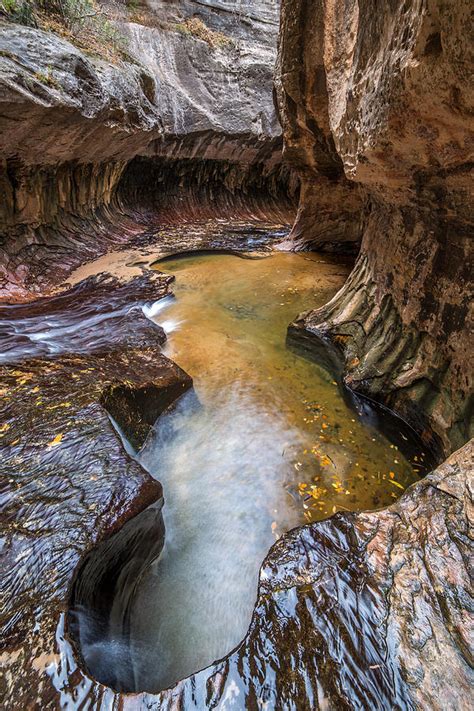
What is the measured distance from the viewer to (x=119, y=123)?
8617mm

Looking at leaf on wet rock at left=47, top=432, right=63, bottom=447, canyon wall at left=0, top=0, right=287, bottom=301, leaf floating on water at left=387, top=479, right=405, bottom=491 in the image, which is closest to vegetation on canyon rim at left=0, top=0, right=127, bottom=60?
canyon wall at left=0, top=0, right=287, bottom=301

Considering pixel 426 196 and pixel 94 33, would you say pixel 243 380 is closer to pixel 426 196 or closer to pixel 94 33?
pixel 426 196

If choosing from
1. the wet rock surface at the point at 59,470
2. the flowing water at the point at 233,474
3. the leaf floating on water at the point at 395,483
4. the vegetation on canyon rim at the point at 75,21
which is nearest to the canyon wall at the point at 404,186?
the leaf floating on water at the point at 395,483

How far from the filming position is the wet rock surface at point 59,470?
1795 mm

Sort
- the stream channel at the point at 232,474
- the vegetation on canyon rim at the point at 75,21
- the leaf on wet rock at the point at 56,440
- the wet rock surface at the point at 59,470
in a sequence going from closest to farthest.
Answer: the wet rock surface at the point at 59,470
the stream channel at the point at 232,474
the leaf on wet rock at the point at 56,440
the vegetation on canyon rim at the point at 75,21

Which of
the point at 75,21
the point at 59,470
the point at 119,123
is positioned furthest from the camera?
the point at 75,21

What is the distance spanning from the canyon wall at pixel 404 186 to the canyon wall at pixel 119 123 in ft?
13.0

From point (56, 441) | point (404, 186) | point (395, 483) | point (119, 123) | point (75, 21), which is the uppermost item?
point (75, 21)

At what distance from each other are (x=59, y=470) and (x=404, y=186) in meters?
3.66

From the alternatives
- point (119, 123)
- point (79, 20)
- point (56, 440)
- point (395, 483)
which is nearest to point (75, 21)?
point (79, 20)

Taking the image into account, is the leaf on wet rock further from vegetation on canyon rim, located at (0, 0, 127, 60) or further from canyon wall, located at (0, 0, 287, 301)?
vegetation on canyon rim, located at (0, 0, 127, 60)

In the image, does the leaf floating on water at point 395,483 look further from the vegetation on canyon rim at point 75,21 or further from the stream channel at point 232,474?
the vegetation on canyon rim at point 75,21

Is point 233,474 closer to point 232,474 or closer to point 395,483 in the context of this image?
point 232,474

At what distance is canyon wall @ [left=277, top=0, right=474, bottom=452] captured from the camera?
2314 mm
